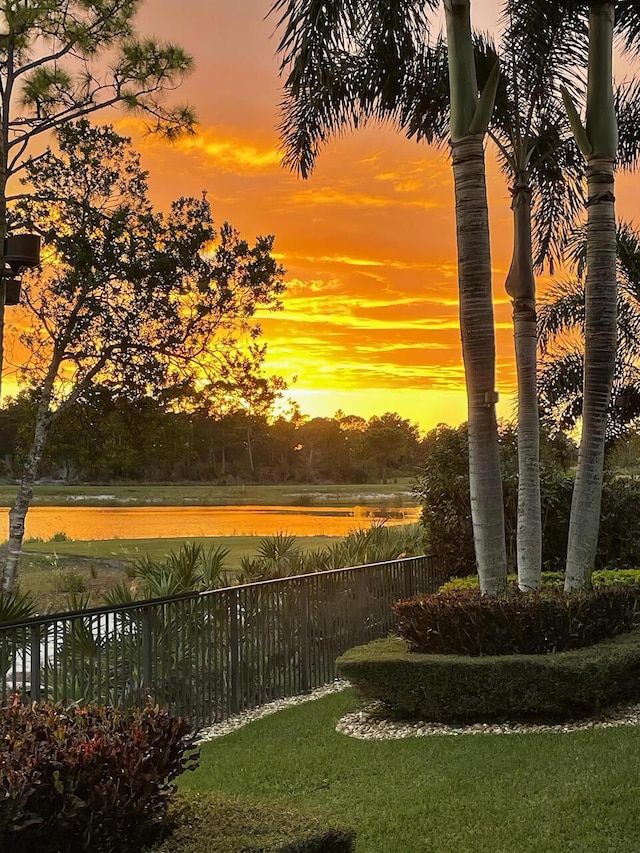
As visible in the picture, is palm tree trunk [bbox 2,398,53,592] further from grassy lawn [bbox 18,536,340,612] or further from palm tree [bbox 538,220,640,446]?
palm tree [bbox 538,220,640,446]

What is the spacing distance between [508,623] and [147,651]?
298 cm

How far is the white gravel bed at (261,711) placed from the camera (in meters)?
7.74

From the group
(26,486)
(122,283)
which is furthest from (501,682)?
(122,283)

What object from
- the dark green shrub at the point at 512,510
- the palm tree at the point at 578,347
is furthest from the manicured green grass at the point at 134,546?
the dark green shrub at the point at 512,510

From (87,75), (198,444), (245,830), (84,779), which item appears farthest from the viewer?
(198,444)

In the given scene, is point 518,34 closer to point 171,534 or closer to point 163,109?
point 163,109

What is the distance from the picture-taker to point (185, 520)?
29516mm

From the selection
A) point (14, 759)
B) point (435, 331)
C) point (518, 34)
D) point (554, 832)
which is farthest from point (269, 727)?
point (435, 331)

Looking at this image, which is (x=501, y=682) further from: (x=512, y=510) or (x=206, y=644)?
(x=512, y=510)

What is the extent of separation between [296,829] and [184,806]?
45 centimetres

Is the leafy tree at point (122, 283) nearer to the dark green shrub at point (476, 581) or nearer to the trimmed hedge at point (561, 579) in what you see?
the dark green shrub at point (476, 581)

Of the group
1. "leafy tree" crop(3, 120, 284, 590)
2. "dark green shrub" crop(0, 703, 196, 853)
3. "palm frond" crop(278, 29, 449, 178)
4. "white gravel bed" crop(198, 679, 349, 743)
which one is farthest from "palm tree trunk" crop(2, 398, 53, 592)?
"dark green shrub" crop(0, 703, 196, 853)

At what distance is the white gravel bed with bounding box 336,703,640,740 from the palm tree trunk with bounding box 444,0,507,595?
166 centimetres

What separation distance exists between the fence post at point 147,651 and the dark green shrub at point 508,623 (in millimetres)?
2156
